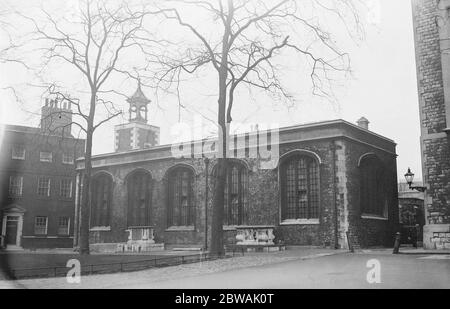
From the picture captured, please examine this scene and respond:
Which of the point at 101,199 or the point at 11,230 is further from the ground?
the point at 101,199

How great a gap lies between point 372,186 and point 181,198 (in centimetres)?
1026

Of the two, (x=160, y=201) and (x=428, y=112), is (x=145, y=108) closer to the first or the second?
(x=160, y=201)

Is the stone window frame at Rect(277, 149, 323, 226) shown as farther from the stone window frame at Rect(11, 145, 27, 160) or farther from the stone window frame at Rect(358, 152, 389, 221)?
the stone window frame at Rect(11, 145, 27, 160)

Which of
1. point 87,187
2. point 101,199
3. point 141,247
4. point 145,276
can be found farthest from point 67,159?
point 145,276

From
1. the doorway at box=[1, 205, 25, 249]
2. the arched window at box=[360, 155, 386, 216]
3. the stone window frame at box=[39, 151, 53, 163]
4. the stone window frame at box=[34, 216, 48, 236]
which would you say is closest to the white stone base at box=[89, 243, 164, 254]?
the arched window at box=[360, 155, 386, 216]

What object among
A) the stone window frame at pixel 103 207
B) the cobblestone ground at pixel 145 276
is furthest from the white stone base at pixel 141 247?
the cobblestone ground at pixel 145 276

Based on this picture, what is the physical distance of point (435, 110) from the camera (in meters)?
18.3

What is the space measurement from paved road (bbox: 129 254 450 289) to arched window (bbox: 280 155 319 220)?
9.03 metres

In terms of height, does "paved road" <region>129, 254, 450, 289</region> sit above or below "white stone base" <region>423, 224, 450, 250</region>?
below

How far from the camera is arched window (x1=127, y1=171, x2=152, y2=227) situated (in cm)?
2911

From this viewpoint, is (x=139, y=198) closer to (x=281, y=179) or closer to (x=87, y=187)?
(x=87, y=187)

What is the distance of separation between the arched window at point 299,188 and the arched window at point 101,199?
40.7 feet

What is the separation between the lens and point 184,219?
27484 mm
